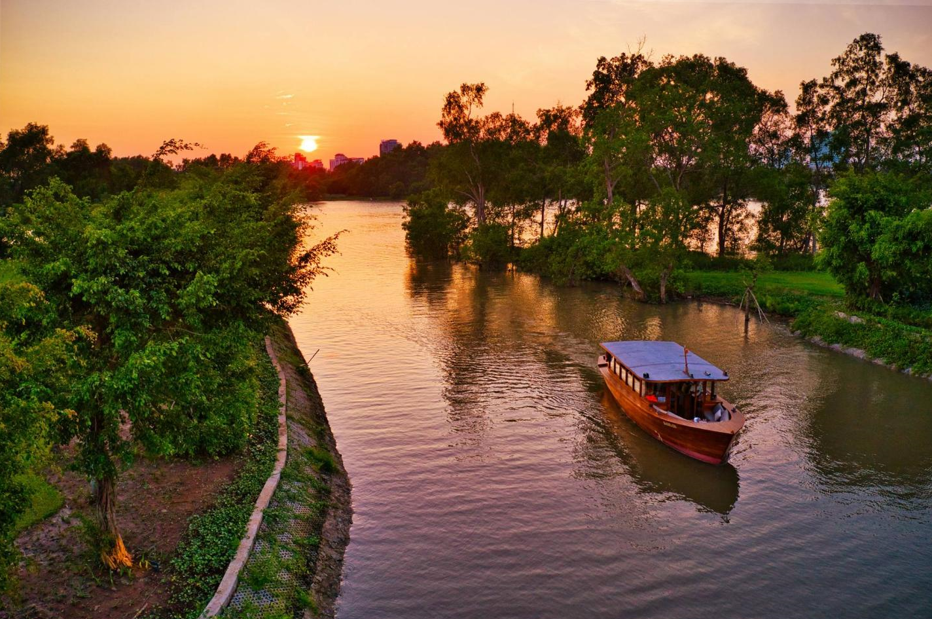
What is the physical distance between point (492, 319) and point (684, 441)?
26.0 meters

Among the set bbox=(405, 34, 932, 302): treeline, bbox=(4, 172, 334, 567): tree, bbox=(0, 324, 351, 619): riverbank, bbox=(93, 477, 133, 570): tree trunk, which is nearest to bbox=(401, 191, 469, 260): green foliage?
bbox=(405, 34, 932, 302): treeline

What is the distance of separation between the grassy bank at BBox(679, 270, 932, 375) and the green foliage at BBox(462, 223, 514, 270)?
23.7 meters

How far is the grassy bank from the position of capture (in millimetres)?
34781

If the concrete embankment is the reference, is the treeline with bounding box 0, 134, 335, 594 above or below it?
above

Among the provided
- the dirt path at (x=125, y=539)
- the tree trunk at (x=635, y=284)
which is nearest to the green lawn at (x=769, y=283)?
the tree trunk at (x=635, y=284)

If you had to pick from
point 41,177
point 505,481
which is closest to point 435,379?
point 505,481

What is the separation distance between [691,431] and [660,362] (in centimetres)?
424

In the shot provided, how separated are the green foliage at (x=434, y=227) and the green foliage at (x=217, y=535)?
6192cm

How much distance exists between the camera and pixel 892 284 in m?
40.0

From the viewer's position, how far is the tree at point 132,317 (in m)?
12.1

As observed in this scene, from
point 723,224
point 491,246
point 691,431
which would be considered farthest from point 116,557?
point 723,224

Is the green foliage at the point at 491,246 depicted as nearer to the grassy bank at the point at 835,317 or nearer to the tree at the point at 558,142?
the tree at the point at 558,142

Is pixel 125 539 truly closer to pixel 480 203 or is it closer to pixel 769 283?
pixel 769 283

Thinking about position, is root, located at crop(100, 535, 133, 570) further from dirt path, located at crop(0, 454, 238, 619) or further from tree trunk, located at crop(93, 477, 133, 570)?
dirt path, located at crop(0, 454, 238, 619)
